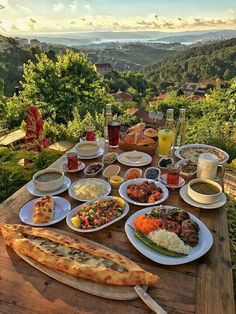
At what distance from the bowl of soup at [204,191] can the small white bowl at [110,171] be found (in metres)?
0.59

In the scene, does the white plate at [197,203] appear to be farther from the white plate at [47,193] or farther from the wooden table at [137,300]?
the white plate at [47,193]

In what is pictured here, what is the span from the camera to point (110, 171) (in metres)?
2.06

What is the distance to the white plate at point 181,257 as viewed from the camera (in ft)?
3.94

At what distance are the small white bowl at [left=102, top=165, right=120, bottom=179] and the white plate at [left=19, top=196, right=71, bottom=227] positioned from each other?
1.43ft

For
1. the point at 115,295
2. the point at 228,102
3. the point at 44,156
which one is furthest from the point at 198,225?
the point at 228,102

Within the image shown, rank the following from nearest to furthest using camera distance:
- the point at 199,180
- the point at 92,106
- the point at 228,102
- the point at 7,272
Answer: the point at 7,272, the point at 199,180, the point at 228,102, the point at 92,106

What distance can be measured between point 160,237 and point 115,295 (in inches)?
14.5

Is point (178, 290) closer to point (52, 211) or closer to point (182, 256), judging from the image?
point (182, 256)

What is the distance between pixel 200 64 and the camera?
156 feet

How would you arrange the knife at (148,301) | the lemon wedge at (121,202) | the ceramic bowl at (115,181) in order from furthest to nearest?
the ceramic bowl at (115,181) → the lemon wedge at (121,202) → the knife at (148,301)

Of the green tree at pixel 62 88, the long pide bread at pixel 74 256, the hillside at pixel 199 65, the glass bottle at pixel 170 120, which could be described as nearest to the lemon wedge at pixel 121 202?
the long pide bread at pixel 74 256

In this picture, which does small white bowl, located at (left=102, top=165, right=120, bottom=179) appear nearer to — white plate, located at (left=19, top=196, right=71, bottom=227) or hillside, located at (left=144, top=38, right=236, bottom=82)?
white plate, located at (left=19, top=196, right=71, bottom=227)

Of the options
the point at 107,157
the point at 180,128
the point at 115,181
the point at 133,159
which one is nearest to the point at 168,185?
the point at 115,181

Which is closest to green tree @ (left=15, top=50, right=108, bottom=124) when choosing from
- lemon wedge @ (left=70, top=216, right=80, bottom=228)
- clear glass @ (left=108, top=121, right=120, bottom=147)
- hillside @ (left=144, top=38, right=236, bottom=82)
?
clear glass @ (left=108, top=121, right=120, bottom=147)
